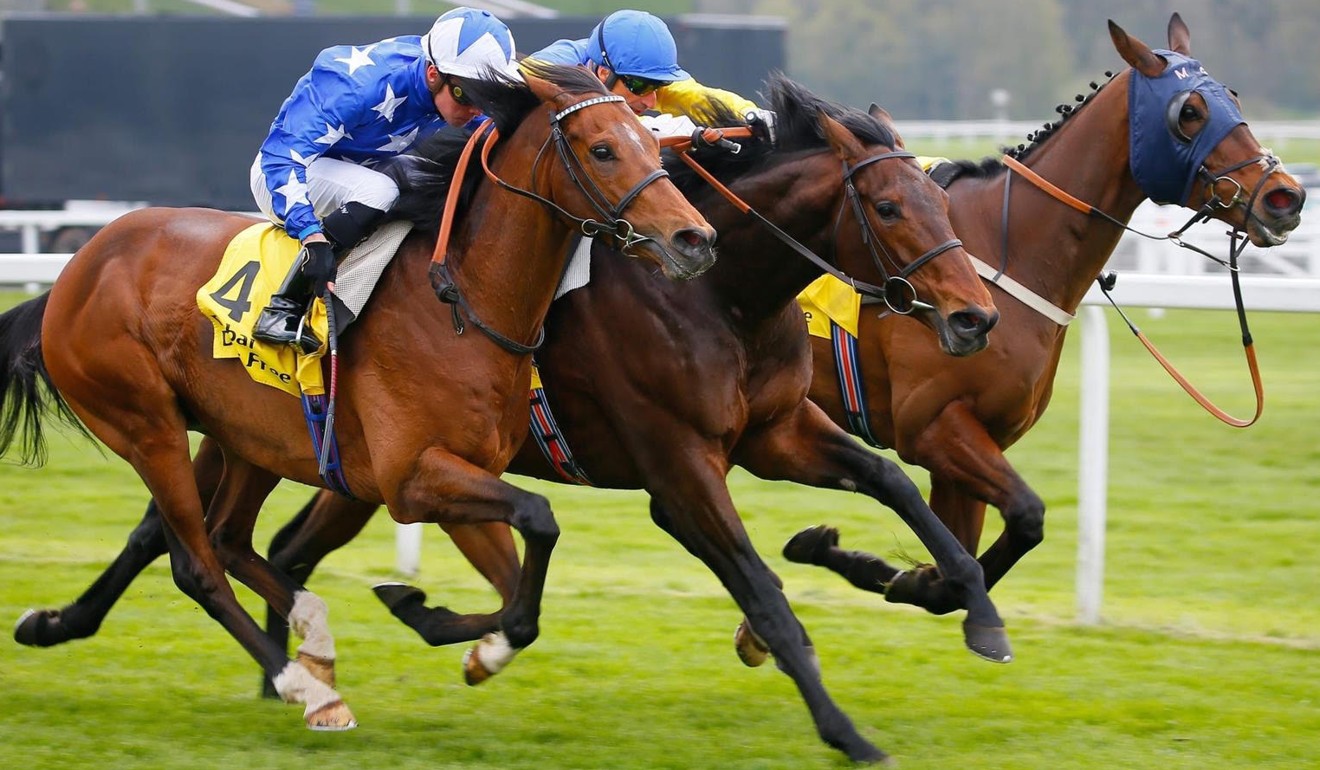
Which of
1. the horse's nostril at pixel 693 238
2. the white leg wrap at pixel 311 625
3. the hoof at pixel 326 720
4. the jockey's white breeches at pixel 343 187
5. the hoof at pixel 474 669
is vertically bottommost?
the hoof at pixel 326 720

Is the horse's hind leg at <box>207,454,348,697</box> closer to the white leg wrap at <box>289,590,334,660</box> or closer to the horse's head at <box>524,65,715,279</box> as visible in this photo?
the white leg wrap at <box>289,590,334,660</box>

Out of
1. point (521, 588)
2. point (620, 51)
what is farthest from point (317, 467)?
point (620, 51)

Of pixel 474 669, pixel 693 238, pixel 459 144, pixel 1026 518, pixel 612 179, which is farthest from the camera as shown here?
pixel 1026 518

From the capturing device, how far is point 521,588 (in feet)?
13.5

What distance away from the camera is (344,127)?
4.38m

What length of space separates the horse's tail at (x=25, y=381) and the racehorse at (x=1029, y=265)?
225 centimetres

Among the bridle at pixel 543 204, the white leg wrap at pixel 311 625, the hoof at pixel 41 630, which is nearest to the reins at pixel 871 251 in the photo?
the bridle at pixel 543 204

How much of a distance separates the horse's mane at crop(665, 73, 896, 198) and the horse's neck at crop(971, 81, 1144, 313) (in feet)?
2.74

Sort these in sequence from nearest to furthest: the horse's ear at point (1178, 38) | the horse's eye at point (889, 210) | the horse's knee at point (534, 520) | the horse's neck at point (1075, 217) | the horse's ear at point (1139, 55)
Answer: the horse's knee at point (534, 520), the horse's eye at point (889, 210), the horse's ear at point (1139, 55), the horse's neck at point (1075, 217), the horse's ear at point (1178, 38)

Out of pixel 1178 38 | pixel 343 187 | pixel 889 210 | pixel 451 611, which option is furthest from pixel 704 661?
pixel 1178 38

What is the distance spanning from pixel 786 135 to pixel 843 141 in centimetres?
25

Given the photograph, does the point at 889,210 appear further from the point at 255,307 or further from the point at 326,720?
the point at 326,720

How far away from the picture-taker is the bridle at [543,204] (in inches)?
151

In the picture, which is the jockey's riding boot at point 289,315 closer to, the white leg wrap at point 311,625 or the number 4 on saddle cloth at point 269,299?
the number 4 on saddle cloth at point 269,299
